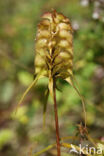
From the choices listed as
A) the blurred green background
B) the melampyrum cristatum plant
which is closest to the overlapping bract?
the melampyrum cristatum plant

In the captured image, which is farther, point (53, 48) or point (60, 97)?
point (60, 97)

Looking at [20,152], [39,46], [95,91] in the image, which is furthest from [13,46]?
[39,46]

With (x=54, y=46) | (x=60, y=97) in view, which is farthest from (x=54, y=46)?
(x=60, y=97)

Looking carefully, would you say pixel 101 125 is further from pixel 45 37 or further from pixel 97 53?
pixel 45 37

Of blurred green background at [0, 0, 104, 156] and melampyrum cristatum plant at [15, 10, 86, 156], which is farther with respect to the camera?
blurred green background at [0, 0, 104, 156]

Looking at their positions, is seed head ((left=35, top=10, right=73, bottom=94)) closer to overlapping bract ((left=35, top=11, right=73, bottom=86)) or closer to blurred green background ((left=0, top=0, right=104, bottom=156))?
overlapping bract ((left=35, top=11, right=73, bottom=86))

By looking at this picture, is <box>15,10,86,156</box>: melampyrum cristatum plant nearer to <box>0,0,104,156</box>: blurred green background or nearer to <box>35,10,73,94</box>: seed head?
<box>35,10,73,94</box>: seed head

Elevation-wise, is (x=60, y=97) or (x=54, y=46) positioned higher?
(x=54, y=46)

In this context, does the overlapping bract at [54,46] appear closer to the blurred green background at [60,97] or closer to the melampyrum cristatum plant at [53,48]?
the melampyrum cristatum plant at [53,48]

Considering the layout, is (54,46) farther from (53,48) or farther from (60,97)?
(60,97)
